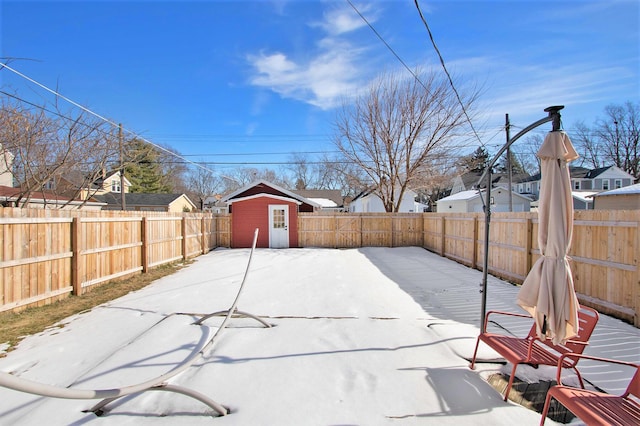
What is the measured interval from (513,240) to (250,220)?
1117 cm

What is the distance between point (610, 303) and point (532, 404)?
348 centimetres

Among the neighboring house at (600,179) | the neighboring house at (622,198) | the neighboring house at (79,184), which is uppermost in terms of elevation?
the neighboring house at (600,179)

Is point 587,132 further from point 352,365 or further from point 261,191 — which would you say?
point 352,365

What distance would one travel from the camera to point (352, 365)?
322 centimetres

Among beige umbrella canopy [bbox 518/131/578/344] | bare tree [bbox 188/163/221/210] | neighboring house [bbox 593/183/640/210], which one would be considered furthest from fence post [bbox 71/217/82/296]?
bare tree [bbox 188/163/221/210]

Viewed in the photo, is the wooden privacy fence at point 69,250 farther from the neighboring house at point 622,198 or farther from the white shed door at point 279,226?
the neighboring house at point 622,198

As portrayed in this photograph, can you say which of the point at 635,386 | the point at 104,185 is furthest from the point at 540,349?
the point at 104,185

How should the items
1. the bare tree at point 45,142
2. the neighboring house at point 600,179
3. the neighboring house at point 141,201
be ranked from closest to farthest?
the bare tree at point 45,142 < the neighboring house at point 141,201 < the neighboring house at point 600,179

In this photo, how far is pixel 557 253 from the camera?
2.53m

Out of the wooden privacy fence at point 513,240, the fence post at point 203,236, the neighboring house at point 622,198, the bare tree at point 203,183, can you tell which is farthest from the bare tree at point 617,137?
the bare tree at point 203,183

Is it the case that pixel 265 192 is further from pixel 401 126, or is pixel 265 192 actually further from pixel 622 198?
pixel 622 198

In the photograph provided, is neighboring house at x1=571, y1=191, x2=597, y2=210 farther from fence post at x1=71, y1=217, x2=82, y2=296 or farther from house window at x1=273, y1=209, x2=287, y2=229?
fence post at x1=71, y1=217, x2=82, y2=296

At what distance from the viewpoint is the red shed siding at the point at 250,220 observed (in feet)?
49.4

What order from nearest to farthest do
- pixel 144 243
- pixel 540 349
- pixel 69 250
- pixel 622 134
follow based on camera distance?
pixel 540 349, pixel 69 250, pixel 144 243, pixel 622 134
